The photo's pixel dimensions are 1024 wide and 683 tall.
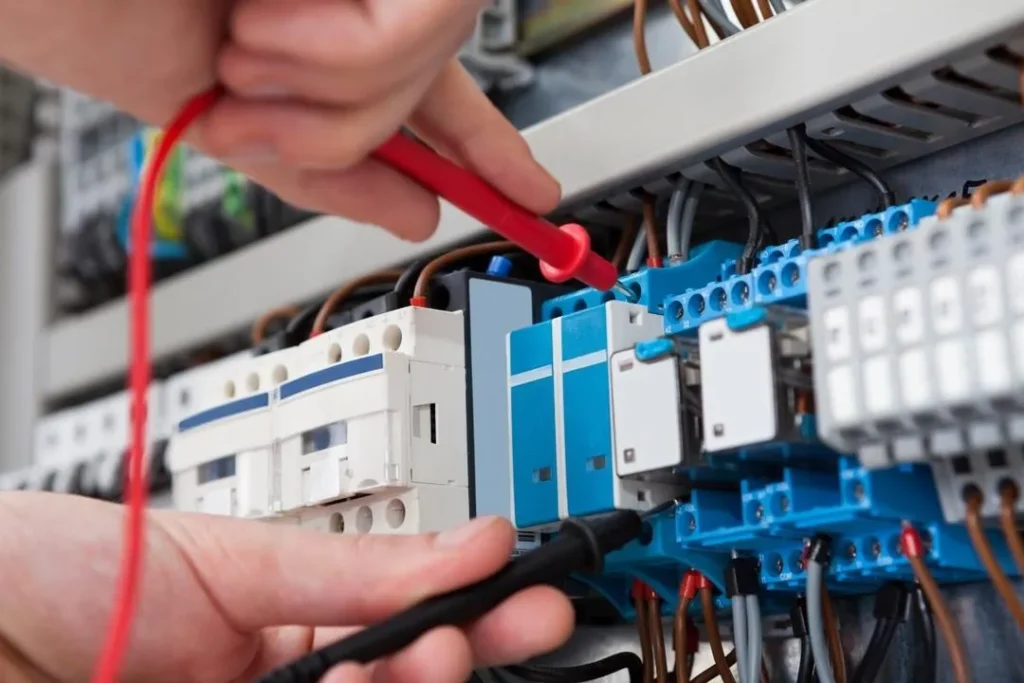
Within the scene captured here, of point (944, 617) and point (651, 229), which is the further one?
point (651, 229)

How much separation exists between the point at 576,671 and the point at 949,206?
1.26ft

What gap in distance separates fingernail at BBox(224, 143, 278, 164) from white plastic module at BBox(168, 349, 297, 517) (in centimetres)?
33

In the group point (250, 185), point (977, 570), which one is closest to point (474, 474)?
point (977, 570)

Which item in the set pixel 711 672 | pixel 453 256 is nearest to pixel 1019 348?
pixel 711 672

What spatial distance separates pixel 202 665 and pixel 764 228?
17.0 inches

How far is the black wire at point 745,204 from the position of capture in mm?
760

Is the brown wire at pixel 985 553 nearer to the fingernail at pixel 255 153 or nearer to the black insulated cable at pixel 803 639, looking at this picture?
the black insulated cable at pixel 803 639

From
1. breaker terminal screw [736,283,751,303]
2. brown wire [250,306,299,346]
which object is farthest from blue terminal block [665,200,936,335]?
brown wire [250,306,299,346]

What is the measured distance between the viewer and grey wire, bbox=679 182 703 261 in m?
0.83

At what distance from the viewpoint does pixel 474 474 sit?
0.82m

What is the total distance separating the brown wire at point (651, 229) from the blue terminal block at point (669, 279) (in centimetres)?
2

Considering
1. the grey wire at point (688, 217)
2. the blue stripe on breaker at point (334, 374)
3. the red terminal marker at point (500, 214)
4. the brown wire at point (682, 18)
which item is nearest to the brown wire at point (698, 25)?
the brown wire at point (682, 18)

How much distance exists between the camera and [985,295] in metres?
0.54

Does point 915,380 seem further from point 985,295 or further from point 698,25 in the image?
point 698,25
